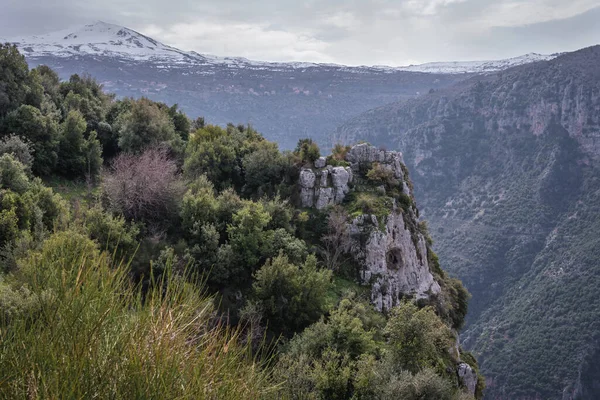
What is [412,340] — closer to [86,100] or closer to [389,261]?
[389,261]

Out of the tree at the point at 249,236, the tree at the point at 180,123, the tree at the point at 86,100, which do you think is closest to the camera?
the tree at the point at 249,236

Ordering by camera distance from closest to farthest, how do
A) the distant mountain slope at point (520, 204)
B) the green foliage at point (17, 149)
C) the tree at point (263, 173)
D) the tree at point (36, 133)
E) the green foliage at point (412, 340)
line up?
the green foliage at point (412, 340)
the green foliage at point (17, 149)
the tree at point (36, 133)
the tree at point (263, 173)
the distant mountain slope at point (520, 204)

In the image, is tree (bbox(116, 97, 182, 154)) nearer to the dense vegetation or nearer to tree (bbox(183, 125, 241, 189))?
the dense vegetation

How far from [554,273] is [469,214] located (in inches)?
1444

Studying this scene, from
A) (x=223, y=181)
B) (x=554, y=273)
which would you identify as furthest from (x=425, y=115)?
(x=223, y=181)

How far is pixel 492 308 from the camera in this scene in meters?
93.3

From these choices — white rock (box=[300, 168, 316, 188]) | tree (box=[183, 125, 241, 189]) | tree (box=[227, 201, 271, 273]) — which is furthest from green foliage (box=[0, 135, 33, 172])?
white rock (box=[300, 168, 316, 188])

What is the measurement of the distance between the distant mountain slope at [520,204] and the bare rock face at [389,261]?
5094 centimetres

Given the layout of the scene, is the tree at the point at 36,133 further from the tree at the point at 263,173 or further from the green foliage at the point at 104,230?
the tree at the point at 263,173

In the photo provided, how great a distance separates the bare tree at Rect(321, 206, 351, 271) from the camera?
84.4 feet

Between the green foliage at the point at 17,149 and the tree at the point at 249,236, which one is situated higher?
the green foliage at the point at 17,149

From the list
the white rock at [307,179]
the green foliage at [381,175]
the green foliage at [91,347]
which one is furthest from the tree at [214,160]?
the green foliage at [91,347]

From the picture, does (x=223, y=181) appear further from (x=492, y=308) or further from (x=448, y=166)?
(x=448, y=166)

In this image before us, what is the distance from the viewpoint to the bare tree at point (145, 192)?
2266 cm
